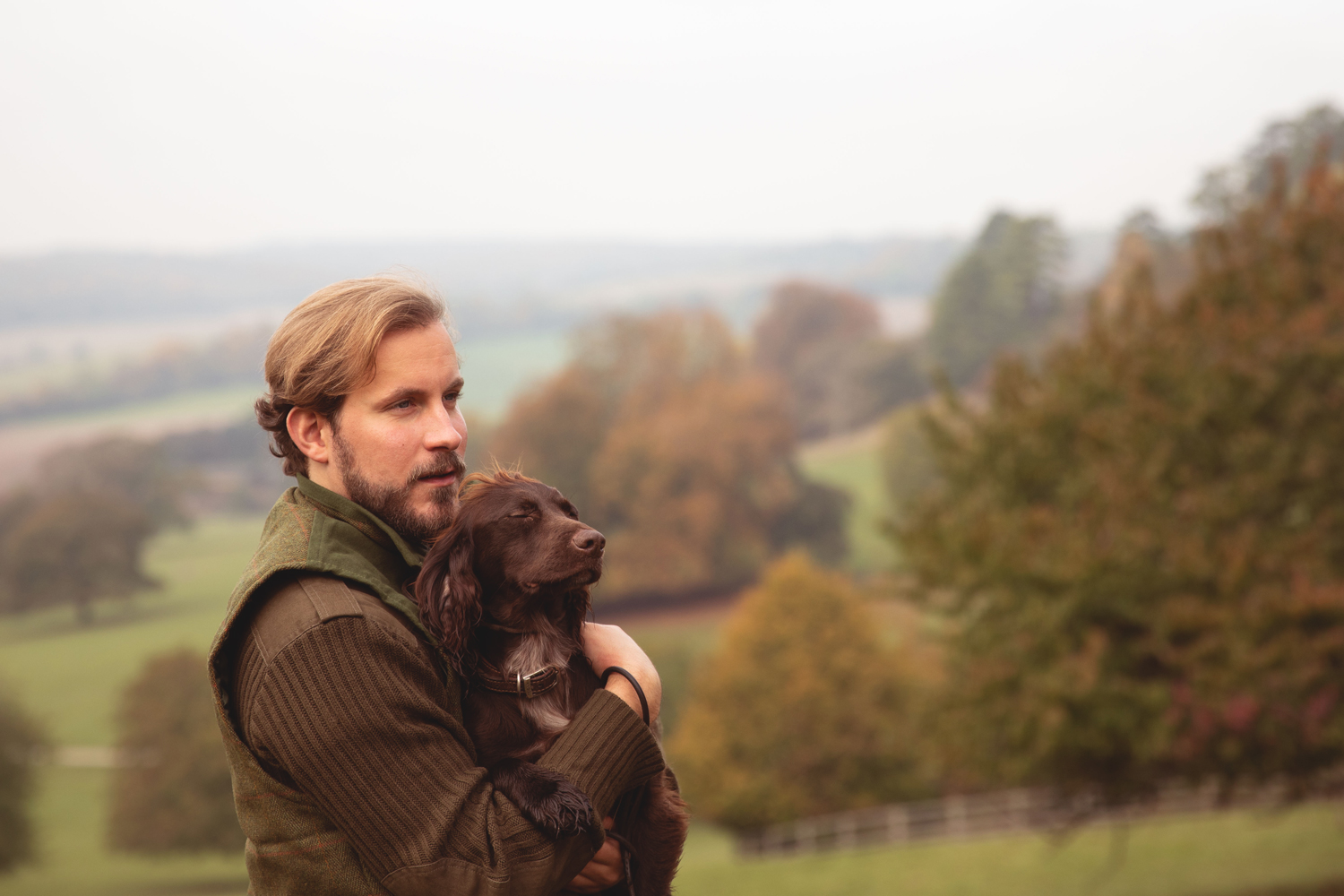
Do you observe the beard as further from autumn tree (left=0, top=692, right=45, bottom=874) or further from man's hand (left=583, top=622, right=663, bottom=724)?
autumn tree (left=0, top=692, right=45, bottom=874)

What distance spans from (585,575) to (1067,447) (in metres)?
12.7

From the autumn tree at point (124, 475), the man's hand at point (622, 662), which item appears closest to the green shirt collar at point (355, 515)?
the man's hand at point (622, 662)

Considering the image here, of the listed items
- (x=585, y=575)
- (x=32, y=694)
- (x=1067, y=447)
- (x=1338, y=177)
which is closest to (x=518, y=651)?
(x=585, y=575)

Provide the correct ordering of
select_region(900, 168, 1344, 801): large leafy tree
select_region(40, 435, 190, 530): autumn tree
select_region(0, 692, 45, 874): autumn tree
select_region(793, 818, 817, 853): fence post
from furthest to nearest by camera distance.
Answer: select_region(40, 435, 190, 530): autumn tree < select_region(793, 818, 817, 853): fence post < select_region(0, 692, 45, 874): autumn tree < select_region(900, 168, 1344, 801): large leafy tree

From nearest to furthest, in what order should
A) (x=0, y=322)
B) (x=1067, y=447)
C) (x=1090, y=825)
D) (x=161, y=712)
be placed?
(x=1067, y=447), (x=1090, y=825), (x=161, y=712), (x=0, y=322)

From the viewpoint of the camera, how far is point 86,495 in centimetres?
5778

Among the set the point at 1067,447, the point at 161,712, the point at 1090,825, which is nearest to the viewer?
the point at 1067,447

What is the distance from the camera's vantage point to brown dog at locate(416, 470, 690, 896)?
2.40m

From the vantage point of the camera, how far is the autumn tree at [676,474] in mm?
60781

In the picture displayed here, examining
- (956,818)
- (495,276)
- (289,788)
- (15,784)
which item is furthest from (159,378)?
(289,788)

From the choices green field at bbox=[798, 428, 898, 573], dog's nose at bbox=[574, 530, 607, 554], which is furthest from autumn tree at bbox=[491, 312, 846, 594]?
dog's nose at bbox=[574, 530, 607, 554]

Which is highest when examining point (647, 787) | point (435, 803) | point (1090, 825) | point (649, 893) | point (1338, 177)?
point (1338, 177)

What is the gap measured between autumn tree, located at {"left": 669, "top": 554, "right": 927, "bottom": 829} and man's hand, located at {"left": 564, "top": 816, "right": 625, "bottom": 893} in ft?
104

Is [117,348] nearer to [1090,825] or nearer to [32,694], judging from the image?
[32,694]
